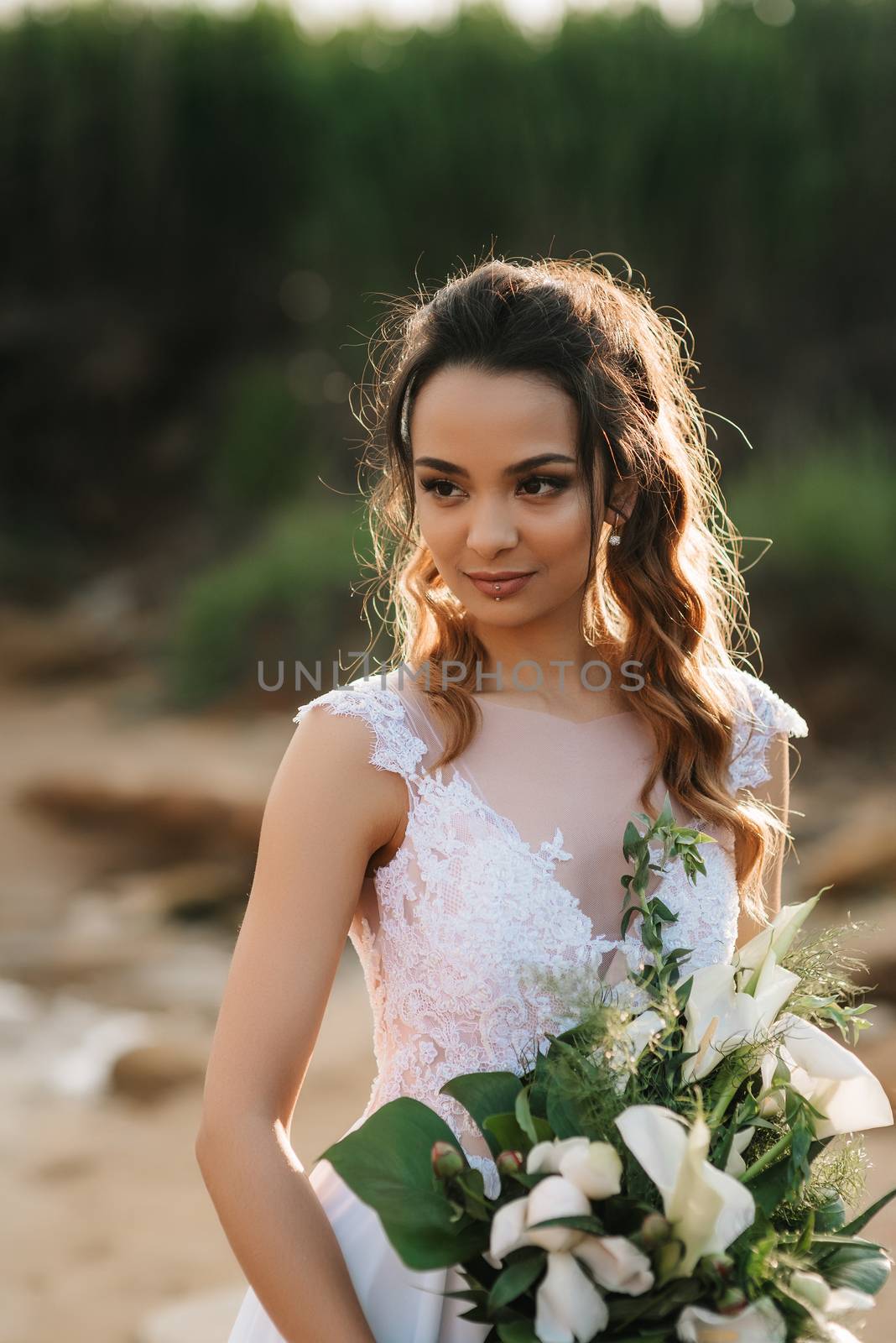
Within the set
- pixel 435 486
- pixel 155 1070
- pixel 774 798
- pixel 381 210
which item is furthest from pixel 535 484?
pixel 381 210

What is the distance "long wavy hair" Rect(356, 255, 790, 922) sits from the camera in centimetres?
165

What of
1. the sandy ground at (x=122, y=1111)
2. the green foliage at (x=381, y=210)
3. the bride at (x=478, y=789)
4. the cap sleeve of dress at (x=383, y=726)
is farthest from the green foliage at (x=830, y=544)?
the cap sleeve of dress at (x=383, y=726)

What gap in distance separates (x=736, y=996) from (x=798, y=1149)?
0.47 ft

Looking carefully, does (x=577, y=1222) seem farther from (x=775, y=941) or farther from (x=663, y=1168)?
(x=775, y=941)

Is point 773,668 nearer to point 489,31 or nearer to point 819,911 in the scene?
point 819,911

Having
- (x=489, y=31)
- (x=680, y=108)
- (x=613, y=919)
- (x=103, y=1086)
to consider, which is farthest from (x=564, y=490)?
(x=489, y=31)

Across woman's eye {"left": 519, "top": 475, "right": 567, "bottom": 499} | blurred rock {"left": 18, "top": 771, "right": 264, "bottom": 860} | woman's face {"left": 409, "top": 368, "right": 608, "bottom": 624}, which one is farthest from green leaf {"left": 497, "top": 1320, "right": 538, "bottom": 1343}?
blurred rock {"left": 18, "top": 771, "right": 264, "bottom": 860}

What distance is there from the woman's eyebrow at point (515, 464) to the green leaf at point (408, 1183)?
707mm

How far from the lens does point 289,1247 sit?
4.53 feet

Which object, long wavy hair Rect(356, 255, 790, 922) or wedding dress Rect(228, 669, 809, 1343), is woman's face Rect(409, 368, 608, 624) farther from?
wedding dress Rect(228, 669, 809, 1343)

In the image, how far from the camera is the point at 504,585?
1617mm

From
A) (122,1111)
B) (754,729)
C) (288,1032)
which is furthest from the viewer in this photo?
(122,1111)

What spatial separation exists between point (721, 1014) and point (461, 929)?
15.1 inches

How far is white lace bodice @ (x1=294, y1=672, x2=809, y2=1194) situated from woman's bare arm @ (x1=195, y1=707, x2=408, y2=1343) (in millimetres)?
74
